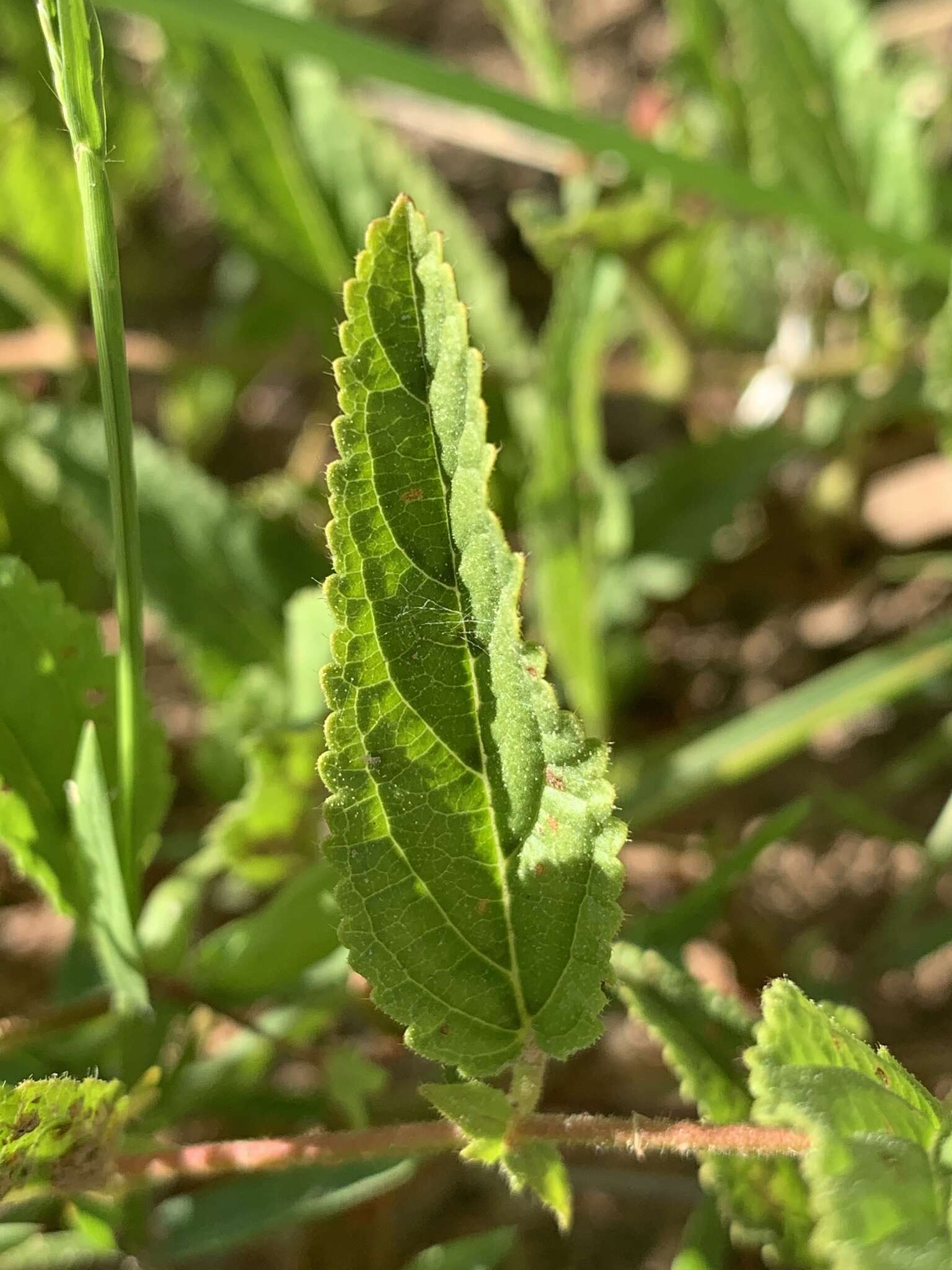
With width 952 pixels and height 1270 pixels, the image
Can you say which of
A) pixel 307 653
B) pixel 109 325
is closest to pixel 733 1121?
pixel 307 653

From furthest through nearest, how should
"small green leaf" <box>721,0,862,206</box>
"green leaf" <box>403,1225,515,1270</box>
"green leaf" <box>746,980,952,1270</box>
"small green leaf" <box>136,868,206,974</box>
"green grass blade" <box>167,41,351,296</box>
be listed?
"green grass blade" <box>167,41,351,296</box>
"small green leaf" <box>721,0,862,206</box>
"small green leaf" <box>136,868,206,974</box>
"green leaf" <box>403,1225,515,1270</box>
"green leaf" <box>746,980,952,1270</box>

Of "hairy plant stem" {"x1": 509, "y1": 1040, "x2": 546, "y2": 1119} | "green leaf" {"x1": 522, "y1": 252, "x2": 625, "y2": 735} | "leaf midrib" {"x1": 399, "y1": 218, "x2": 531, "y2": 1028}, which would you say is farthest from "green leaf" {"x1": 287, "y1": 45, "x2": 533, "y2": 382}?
"hairy plant stem" {"x1": 509, "y1": 1040, "x2": 546, "y2": 1119}

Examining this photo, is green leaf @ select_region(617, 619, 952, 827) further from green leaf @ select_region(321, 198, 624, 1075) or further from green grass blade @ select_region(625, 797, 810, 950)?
green leaf @ select_region(321, 198, 624, 1075)

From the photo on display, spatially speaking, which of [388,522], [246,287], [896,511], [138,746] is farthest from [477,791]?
[246,287]

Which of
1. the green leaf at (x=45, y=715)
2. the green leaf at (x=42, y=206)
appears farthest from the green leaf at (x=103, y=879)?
the green leaf at (x=42, y=206)

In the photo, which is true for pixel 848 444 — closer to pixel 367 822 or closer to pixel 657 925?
pixel 657 925

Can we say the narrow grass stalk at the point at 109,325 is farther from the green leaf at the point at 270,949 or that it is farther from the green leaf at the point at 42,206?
the green leaf at the point at 42,206

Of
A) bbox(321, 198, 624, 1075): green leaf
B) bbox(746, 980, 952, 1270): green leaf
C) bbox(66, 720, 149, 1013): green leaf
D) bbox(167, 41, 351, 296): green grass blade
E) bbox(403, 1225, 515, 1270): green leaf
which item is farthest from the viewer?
bbox(167, 41, 351, 296): green grass blade
